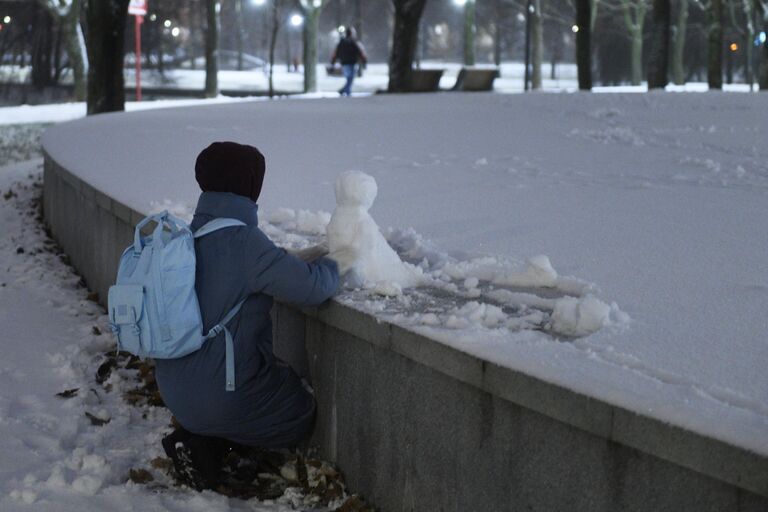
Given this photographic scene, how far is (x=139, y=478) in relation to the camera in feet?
14.6

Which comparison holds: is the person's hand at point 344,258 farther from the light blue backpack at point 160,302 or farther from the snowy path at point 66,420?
the snowy path at point 66,420

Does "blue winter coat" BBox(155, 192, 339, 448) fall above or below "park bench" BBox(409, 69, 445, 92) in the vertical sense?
below

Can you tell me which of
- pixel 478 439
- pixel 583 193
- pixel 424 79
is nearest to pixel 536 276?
pixel 478 439

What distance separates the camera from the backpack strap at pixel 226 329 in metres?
4.24

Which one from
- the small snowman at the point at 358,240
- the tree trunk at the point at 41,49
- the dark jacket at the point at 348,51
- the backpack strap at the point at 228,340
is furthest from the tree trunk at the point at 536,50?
the backpack strap at the point at 228,340

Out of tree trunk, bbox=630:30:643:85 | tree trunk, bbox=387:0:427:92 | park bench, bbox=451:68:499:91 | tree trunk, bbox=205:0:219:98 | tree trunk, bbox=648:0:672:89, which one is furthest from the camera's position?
tree trunk, bbox=630:30:643:85

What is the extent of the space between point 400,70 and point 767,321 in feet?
68.5

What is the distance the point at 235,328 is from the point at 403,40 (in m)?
20.3

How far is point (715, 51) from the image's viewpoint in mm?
33219

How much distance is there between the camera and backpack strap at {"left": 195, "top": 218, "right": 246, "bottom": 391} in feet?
13.9

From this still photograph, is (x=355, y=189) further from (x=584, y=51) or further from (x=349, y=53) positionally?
(x=349, y=53)

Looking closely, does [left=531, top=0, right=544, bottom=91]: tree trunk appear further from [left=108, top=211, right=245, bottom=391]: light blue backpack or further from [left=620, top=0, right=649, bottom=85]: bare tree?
[left=108, top=211, right=245, bottom=391]: light blue backpack

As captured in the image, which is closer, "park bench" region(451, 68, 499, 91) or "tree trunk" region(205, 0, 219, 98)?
"park bench" region(451, 68, 499, 91)

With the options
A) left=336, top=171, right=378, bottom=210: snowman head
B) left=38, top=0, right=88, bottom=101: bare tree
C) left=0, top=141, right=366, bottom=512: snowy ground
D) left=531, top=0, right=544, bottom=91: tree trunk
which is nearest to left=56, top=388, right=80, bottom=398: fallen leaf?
left=0, top=141, right=366, bottom=512: snowy ground
